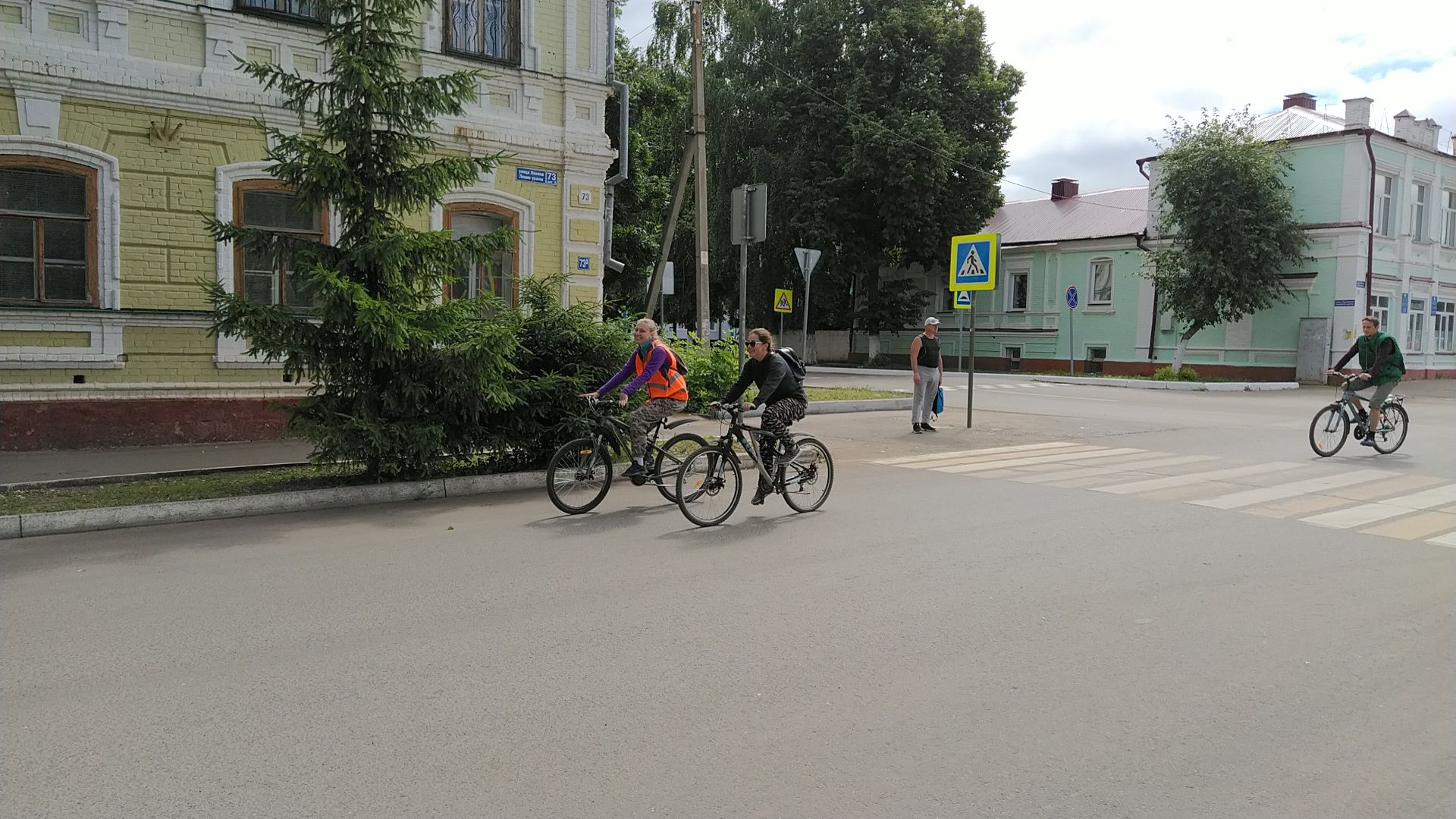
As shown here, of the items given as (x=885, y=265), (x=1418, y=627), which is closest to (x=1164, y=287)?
(x=885, y=265)

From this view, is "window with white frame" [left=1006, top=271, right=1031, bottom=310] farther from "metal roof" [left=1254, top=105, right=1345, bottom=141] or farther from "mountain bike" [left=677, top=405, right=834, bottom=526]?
"mountain bike" [left=677, top=405, right=834, bottom=526]

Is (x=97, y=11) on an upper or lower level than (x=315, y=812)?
upper

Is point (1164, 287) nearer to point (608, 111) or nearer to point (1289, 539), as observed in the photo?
point (608, 111)

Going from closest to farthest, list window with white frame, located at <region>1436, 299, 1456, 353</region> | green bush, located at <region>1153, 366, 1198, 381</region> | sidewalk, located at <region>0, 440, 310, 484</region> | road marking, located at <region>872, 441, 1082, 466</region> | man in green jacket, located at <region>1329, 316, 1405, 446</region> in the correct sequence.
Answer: sidewalk, located at <region>0, 440, 310, 484</region>
road marking, located at <region>872, 441, 1082, 466</region>
man in green jacket, located at <region>1329, 316, 1405, 446</region>
green bush, located at <region>1153, 366, 1198, 381</region>
window with white frame, located at <region>1436, 299, 1456, 353</region>

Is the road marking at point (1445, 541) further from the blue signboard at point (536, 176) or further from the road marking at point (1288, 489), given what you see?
the blue signboard at point (536, 176)

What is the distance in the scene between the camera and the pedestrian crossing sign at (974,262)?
53.5ft

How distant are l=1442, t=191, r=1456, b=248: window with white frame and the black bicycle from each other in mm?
36523

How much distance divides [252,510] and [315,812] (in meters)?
6.07

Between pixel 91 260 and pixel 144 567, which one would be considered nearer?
pixel 144 567

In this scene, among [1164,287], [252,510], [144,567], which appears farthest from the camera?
[1164,287]

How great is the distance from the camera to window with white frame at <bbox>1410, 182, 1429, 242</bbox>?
33469 mm

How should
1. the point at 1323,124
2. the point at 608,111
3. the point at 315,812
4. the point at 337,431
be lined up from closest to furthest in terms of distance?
the point at 315,812 → the point at 337,431 → the point at 608,111 → the point at 1323,124

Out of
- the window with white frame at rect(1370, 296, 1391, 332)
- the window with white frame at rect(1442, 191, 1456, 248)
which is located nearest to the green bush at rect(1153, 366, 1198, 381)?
the window with white frame at rect(1370, 296, 1391, 332)

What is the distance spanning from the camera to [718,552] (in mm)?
7238
